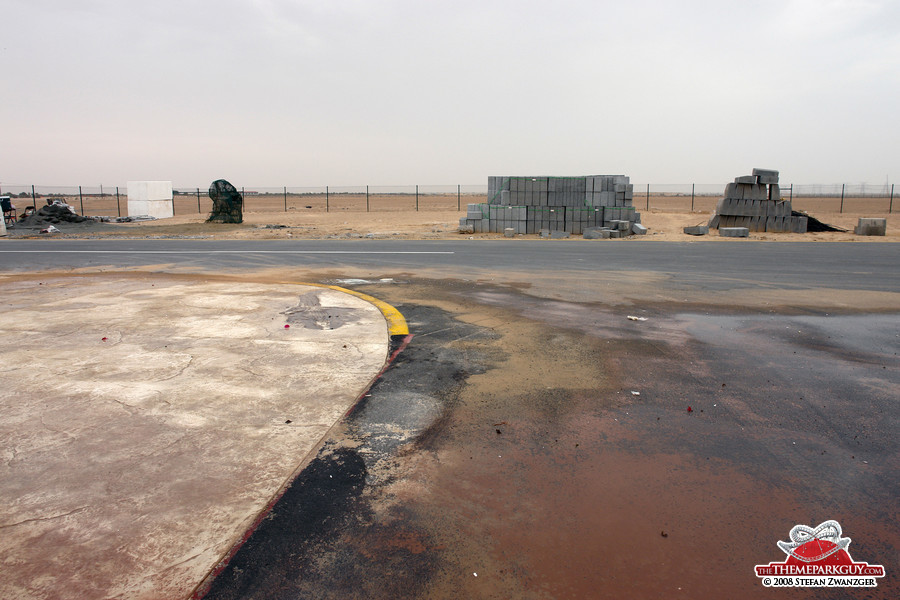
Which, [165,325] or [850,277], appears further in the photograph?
[850,277]

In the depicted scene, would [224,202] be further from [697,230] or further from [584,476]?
[584,476]

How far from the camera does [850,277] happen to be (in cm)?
1091

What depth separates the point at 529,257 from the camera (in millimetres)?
14422

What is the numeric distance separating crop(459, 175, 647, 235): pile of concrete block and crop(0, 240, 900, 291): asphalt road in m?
5.23

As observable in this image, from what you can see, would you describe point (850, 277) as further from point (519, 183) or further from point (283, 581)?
point (519, 183)

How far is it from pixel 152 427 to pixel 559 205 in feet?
72.9

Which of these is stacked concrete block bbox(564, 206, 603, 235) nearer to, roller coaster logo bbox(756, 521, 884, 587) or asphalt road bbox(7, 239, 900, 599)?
asphalt road bbox(7, 239, 900, 599)

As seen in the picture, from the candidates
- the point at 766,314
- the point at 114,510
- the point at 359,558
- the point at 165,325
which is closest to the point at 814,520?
the point at 359,558

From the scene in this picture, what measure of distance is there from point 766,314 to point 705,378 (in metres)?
3.30

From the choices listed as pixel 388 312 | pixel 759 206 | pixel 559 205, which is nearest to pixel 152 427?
pixel 388 312

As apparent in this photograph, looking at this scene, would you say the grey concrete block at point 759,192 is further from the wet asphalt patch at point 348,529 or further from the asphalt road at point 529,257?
the wet asphalt patch at point 348,529

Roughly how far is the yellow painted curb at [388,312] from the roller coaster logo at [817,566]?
13.9 feet

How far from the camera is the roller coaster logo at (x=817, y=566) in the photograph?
234cm

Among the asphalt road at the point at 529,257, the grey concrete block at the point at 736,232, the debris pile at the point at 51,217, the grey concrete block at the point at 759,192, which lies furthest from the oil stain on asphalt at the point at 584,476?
the debris pile at the point at 51,217
